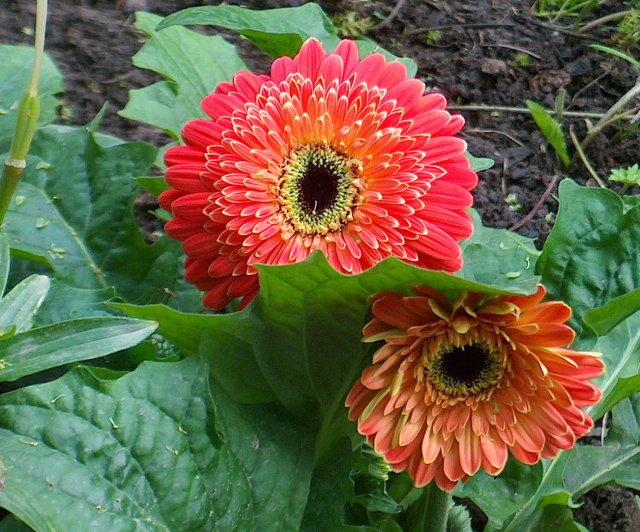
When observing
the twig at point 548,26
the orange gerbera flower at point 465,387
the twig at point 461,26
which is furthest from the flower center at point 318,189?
the twig at point 548,26

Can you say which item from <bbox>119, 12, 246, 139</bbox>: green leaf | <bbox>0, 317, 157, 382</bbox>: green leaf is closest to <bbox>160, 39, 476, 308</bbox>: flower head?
<bbox>0, 317, 157, 382</bbox>: green leaf

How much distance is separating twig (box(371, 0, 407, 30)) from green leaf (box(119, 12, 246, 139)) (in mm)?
730

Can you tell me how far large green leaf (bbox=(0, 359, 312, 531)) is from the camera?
673mm

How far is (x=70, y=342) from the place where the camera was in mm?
703

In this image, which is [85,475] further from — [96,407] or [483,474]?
[483,474]

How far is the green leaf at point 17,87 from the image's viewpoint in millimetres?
1061

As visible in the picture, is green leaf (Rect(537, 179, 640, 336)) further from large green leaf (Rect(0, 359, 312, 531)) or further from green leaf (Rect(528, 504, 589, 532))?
large green leaf (Rect(0, 359, 312, 531))

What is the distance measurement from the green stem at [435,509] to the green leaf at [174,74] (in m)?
0.52

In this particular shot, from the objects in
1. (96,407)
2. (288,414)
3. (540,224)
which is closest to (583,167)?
(540,224)

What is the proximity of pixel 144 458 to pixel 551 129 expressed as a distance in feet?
3.54

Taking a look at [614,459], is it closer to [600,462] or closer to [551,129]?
[600,462]

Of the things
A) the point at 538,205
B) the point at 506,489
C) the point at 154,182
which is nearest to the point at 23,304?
the point at 154,182

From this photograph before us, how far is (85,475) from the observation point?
0.69 m

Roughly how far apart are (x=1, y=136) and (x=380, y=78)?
53 centimetres
